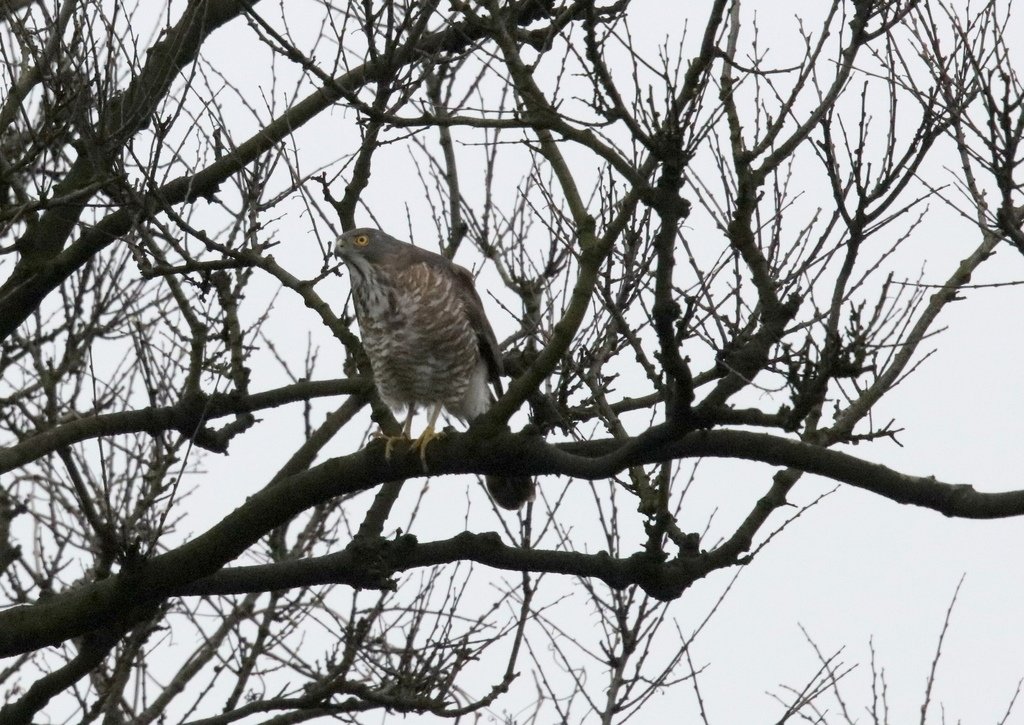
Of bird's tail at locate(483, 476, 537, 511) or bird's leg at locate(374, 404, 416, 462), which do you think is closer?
bird's leg at locate(374, 404, 416, 462)

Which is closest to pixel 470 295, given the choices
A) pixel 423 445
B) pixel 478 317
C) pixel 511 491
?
pixel 478 317

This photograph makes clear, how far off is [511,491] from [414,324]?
0.89m

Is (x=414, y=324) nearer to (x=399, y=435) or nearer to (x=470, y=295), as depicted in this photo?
(x=470, y=295)

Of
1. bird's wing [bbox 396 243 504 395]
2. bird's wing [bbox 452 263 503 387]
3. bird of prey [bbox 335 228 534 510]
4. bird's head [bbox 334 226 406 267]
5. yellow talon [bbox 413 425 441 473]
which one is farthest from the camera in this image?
bird's wing [bbox 452 263 503 387]

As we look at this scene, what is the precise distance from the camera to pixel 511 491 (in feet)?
20.3

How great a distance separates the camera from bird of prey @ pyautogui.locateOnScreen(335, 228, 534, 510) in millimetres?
6145

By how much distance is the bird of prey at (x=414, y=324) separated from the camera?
614 cm

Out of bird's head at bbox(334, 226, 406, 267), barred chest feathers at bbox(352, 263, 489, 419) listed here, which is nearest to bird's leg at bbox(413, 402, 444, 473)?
barred chest feathers at bbox(352, 263, 489, 419)

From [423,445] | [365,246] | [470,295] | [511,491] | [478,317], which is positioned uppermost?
[365,246]

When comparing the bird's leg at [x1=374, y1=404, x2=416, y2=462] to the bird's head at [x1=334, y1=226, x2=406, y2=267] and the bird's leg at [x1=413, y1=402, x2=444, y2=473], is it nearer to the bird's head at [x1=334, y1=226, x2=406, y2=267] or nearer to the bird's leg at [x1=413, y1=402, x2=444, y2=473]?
the bird's leg at [x1=413, y1=402, x2=444, y2=473]

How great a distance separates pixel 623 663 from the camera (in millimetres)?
5836

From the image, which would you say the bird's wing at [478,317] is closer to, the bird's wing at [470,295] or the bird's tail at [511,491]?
the bird's wing at [470,295]

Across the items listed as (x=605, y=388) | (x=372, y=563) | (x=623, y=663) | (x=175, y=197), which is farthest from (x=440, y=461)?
(x=175, y=197)

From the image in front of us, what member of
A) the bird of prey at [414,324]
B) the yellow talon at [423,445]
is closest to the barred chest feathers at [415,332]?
the bird of prey at [414,324]
